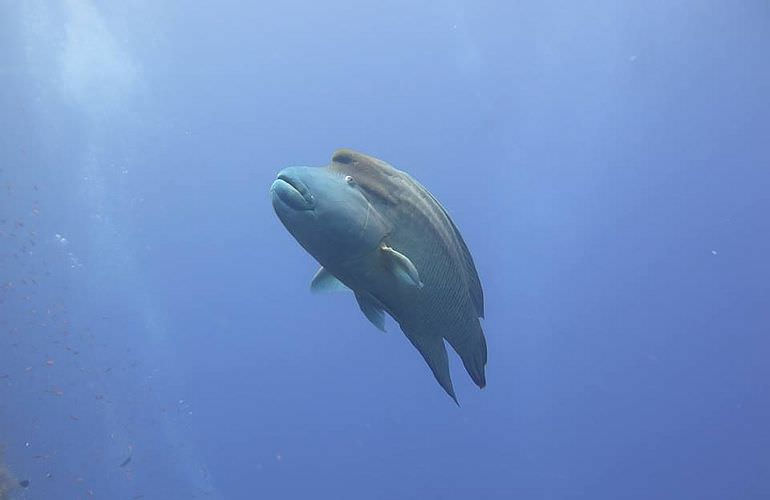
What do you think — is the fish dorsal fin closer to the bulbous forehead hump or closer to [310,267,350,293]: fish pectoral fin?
the bulbous forehead hump

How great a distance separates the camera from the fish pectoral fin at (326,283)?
6.49 feet

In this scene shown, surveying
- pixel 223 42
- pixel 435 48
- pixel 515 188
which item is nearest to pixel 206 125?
pixel 223 42

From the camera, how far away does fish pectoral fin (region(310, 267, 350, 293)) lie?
77.9 inches

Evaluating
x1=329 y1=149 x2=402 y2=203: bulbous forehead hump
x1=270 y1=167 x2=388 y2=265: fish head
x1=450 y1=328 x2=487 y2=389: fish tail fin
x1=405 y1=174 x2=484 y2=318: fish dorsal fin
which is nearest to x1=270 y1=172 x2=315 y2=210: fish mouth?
x1=270 y1=167 x2=388 y2=265: fish head

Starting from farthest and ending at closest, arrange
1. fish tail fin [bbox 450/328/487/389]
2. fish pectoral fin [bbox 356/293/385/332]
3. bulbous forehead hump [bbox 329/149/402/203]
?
fish tail fin [bbox 450/328/487/389]
fish pectoral fin [bbox 356/293/385/332]
bulbous forehead hump [bbox 329/149/402/203]

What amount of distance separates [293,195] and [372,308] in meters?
0.55

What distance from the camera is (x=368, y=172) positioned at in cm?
178

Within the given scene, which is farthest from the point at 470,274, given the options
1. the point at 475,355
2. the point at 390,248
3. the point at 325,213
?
the point at 325,213

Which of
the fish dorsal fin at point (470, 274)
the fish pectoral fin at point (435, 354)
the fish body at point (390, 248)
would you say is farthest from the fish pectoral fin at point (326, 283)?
the fish dorsal fin at point (470, 274)

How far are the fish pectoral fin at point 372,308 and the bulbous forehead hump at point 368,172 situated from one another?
12.9 inches

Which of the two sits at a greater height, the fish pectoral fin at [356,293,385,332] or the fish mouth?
the fish mouth

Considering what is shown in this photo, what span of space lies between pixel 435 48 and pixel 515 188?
13.4 ft

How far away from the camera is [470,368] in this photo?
2094mm

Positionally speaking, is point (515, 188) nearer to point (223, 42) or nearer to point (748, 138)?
point (748, 138)
